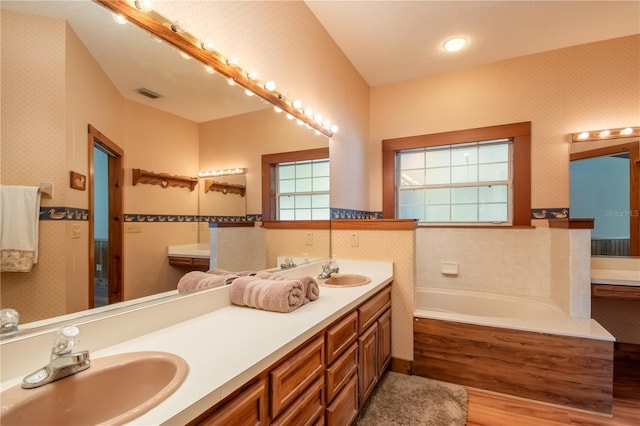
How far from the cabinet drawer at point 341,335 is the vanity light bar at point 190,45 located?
4.44ft

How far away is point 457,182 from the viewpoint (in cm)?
322

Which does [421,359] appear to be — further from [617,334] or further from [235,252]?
[617,334]

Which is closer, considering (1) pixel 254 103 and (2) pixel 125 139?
(2) pixel 125 139

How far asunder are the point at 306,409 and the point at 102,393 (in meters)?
0.69

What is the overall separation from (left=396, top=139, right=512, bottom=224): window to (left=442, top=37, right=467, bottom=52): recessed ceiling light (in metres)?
0.93

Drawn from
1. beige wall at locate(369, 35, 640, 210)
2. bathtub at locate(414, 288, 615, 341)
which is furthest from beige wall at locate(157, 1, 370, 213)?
bathtub at locate(414, 288, 615, 341)

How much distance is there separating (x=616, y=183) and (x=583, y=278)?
1.09 metres

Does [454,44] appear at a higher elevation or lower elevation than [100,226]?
higher

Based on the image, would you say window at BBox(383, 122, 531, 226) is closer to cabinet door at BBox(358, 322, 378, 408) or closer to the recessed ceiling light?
the recessed ceiling light

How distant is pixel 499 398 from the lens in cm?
201

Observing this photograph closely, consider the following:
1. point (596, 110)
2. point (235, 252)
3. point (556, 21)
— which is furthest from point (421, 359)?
point (556, 21)

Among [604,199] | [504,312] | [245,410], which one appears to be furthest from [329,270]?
[604,199]

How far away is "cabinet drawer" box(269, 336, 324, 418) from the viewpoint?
38.4 inches

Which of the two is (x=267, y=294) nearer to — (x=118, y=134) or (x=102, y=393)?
(x=102, y=393)
